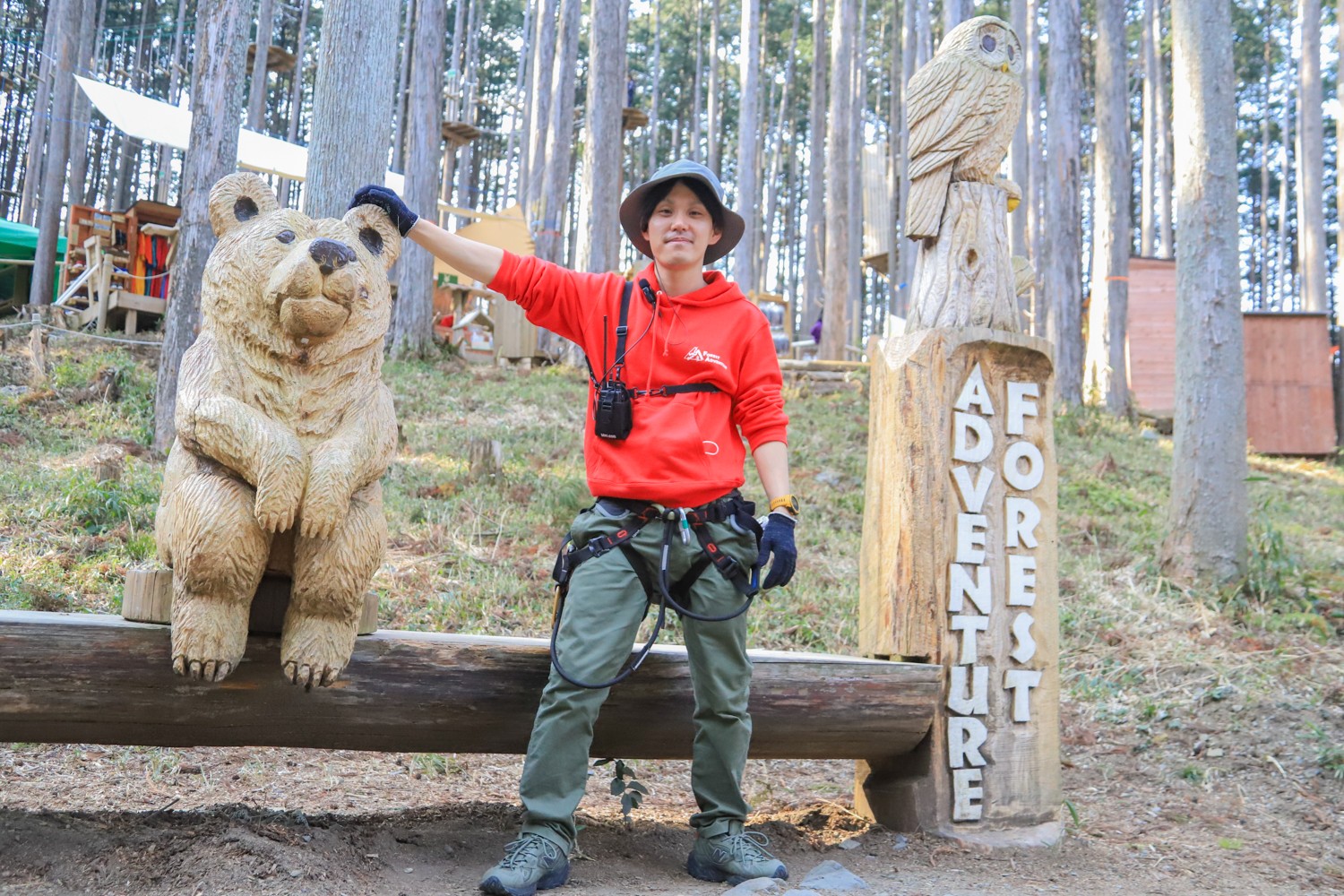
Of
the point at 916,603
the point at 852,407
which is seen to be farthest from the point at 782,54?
the point at 916,603

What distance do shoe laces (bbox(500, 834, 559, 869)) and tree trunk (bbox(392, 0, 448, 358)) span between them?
856cm

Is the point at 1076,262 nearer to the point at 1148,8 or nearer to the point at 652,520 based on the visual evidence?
the point at 652,520

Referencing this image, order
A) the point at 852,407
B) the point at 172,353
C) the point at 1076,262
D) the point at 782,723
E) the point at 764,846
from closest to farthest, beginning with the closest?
the point at 764,846
the point at 782,723
the point at 172,353
the point at 852,407
the point at 1076,262

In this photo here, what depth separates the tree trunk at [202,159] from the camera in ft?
20.8

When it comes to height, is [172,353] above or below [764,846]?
above

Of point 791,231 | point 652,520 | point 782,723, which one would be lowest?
point 782,723

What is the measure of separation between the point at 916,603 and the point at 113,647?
240cm

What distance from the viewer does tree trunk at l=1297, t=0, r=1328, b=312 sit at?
15320mm

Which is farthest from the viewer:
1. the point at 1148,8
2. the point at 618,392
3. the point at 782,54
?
the point at 782,54

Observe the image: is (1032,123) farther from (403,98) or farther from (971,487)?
(971,487)

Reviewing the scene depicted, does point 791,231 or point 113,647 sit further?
point 791,231

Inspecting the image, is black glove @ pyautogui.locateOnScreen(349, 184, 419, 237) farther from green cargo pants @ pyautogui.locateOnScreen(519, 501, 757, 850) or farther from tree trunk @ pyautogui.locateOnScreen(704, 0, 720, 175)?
tree trunk @ pyautogui.locateOnScreen(704, 0, 720, 175)

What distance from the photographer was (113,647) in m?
2.60

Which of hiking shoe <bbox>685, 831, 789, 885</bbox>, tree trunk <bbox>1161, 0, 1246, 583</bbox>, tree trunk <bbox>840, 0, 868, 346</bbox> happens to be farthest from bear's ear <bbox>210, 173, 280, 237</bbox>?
tree trunk <bbox>840, 0, 868, 346</bbox>
